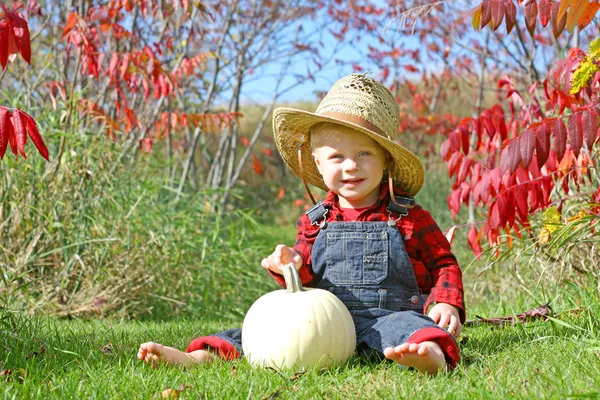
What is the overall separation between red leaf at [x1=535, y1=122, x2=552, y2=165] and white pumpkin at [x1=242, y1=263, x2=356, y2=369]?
36.7 inches

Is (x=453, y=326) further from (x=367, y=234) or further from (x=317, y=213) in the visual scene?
(x=317, y=213)

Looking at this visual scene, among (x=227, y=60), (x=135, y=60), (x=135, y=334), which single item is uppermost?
(x=227, y=60)

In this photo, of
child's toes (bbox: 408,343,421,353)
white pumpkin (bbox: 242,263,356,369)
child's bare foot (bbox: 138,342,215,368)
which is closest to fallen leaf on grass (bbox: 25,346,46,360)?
child's bare foot (bbox: 138,342,215,368)

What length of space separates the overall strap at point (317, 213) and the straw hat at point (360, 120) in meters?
0.25

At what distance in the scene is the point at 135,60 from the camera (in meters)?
5.04

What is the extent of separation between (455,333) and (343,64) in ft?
22.7

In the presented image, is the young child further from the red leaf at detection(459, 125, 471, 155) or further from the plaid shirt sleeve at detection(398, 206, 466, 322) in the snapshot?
the red leaf at detection(459, 125, 471, 155)

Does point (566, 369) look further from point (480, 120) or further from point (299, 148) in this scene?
point (480, 120)

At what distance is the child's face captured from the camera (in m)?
2.94

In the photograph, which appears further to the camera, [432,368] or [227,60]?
[227,60]

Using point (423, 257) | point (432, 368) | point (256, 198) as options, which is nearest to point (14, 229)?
point (423, 257)

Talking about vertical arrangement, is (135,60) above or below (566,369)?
Answer: above

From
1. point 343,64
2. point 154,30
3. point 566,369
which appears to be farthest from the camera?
point 343,64

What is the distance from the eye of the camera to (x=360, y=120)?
292cm
